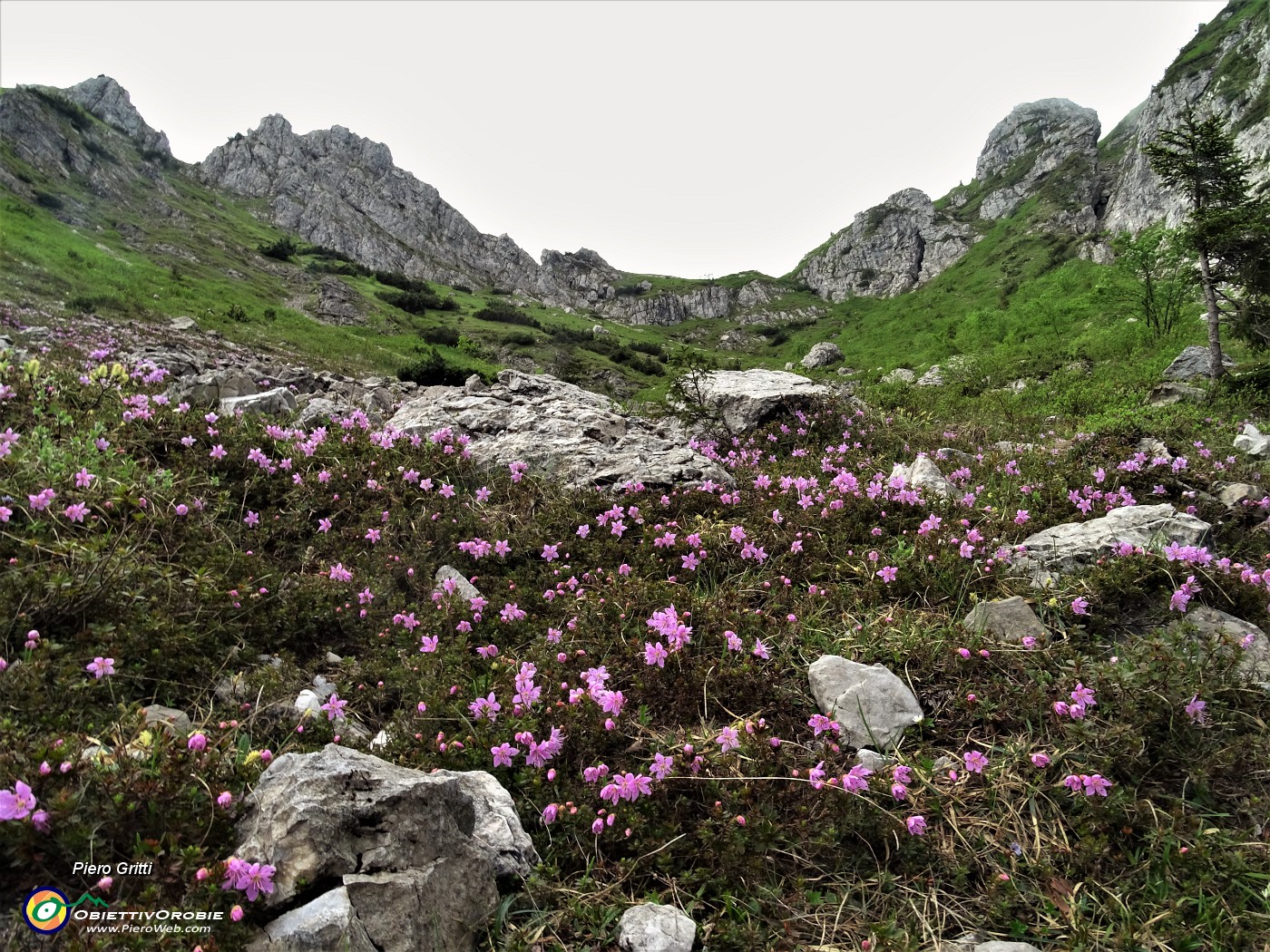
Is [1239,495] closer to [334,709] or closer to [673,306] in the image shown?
[334,709]

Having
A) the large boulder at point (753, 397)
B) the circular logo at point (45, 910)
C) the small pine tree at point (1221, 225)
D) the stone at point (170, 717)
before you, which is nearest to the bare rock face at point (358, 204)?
the large boulder at point (753, 397)

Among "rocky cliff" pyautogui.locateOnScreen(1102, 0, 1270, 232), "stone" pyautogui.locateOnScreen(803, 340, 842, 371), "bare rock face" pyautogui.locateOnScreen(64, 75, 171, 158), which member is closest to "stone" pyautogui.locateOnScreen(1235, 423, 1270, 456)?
"stone" pyautogui.locateOnScreen(803, 340, 842, 371)

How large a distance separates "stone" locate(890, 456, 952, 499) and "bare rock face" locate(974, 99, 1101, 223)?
8105 cm

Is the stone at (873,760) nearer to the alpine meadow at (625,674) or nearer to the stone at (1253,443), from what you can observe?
the alpine meadow at (625,674)

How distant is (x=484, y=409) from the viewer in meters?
8.17

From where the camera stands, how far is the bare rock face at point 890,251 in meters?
101

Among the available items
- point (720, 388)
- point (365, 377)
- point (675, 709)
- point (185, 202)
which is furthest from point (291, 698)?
point (185, 202)

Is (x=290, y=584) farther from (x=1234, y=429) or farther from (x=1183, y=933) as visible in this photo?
(x=1234, y=429)

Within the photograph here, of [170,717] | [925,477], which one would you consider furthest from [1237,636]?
[170,717]

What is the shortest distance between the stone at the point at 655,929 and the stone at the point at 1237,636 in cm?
328

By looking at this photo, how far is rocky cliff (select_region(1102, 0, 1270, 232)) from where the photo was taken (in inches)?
1647

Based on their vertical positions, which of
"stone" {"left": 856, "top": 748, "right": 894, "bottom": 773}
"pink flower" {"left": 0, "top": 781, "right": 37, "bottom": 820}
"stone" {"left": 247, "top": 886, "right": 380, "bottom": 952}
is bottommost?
"stone" {"left": 856, "top": 748, "right": 894, "bottom": 773}

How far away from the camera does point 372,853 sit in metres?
2.09

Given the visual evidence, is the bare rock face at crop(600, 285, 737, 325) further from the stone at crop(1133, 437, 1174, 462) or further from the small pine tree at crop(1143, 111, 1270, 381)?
the stone at crop(1133, 437, 1174, 462)
